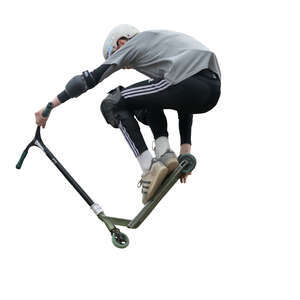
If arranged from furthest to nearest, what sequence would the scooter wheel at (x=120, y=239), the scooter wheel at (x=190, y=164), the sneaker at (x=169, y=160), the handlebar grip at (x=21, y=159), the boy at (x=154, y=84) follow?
the handlebar grip at (x=21, y=159) → the scooter wheel at (x=120, y=239) → the scooter wheel at (x=190, y=164) → the sneaker at (x=169, y=160) → the boy at (x=154, y=84)

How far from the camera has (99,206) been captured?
4848 millimetres

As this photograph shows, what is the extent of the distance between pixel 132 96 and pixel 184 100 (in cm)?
43

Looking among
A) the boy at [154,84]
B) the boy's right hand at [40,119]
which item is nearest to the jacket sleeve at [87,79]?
the boy at [154,84]

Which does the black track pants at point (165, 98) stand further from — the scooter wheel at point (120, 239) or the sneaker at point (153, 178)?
the scooter wheel at point (120, 239)

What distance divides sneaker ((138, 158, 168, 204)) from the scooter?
0.06m

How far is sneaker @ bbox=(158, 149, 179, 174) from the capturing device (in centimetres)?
450

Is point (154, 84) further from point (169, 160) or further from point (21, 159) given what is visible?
point (21, 159)

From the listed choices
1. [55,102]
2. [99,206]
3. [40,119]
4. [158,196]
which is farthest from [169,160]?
Result: [40,119]

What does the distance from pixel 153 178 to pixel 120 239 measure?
0.68m

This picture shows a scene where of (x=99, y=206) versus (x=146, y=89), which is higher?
(x=146, y=89)

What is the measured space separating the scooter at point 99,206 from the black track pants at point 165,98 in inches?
12.8

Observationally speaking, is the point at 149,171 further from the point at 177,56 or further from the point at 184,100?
the point at 177,56

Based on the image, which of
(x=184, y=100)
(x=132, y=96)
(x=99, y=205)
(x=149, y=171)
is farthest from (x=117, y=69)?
(x=99, y=205)

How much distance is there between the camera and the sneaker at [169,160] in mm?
4504
